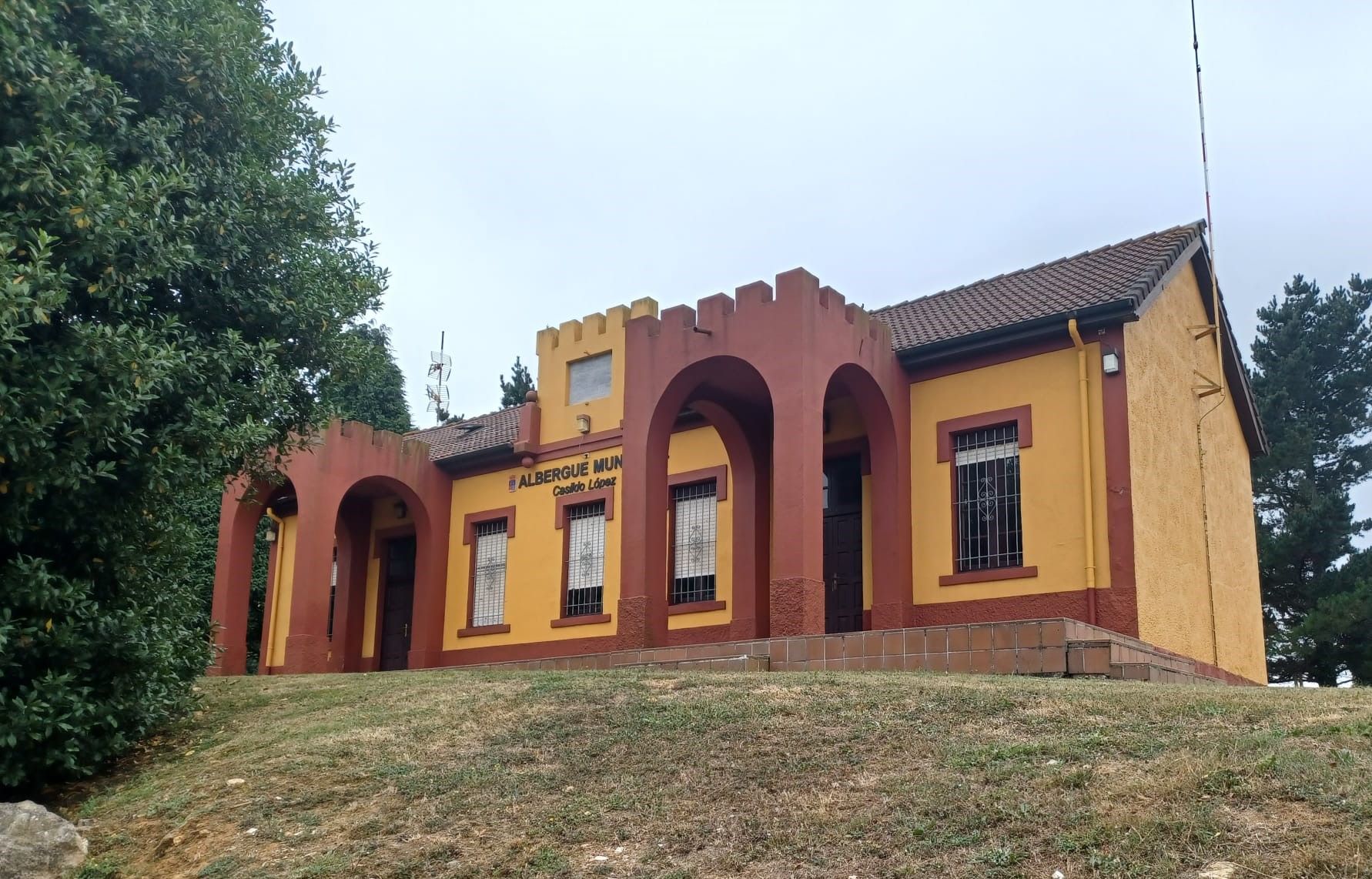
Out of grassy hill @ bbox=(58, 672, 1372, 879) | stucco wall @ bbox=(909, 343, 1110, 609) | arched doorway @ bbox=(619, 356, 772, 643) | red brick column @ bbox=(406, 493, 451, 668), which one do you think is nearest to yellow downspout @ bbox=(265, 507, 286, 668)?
red brick column @ bbox=(406, 493, 451, 668)

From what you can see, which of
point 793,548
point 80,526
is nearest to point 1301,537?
point 793,548

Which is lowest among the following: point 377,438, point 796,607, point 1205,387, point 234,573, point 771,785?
point 771,785

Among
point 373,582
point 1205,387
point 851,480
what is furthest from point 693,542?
point 373,582

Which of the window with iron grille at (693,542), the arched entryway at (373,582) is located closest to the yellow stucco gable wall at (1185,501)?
the window with iron grille at (693,542)

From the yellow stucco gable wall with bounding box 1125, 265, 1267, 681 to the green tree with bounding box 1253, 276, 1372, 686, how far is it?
9.23m

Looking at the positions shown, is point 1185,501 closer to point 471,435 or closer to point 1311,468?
point 471,435

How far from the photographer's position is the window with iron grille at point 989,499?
16031 mm

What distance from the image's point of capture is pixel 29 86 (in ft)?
29.1

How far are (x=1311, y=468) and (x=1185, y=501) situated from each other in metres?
17.4

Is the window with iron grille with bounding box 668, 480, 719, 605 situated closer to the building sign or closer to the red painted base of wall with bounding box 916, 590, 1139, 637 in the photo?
the building sign

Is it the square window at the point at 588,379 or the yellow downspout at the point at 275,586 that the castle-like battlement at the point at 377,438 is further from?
the yellow downspout at the point at 275,586

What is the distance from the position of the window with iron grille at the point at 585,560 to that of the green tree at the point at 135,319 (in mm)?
9143

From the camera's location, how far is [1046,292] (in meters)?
16.9

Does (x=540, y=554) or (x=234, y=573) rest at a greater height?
(x=540, y=554)
